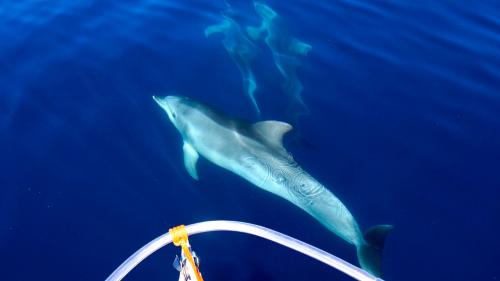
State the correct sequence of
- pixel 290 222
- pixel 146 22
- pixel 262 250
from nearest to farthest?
1. pixel 262 250
2. pixel 290 222
3. pixel 146 22

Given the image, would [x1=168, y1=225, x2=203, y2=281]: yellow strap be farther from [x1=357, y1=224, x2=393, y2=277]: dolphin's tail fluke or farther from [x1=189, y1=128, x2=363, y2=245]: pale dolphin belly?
[x1=189, y1=128, x2=363, y2=245]: pale dolphin belly

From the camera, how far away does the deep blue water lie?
7.70 m

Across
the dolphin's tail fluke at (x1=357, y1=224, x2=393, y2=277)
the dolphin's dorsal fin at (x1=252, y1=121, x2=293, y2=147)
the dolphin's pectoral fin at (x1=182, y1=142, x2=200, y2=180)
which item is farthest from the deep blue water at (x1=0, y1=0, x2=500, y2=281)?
the dolphin's dorsal fin at (x1=252, y1=121, x2=293, y2=147)

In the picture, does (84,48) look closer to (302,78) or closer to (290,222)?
(302,78)

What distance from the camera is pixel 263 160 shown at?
8.97 metres

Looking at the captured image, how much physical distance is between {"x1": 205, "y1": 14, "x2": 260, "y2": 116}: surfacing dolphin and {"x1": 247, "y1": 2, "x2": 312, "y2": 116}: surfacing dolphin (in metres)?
0.48

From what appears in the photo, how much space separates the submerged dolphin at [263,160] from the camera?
7.89 metres

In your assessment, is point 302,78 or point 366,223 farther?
point 302,78

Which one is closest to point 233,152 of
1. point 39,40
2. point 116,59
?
point 116,59

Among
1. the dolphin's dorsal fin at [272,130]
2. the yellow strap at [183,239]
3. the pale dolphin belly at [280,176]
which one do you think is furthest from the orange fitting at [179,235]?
the dolphin's dorsal fin at [272,130]

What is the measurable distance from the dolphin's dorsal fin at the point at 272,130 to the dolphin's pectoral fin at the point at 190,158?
1.31 meters

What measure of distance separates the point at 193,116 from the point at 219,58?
2826mm

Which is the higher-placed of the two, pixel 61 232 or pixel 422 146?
pixel 422 146

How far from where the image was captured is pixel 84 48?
39.8 feet
